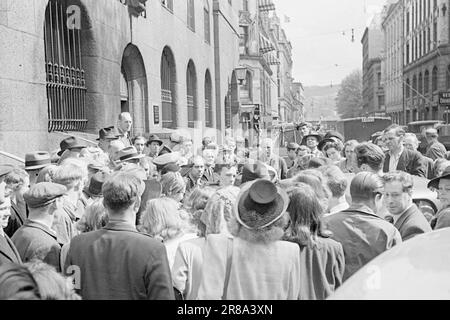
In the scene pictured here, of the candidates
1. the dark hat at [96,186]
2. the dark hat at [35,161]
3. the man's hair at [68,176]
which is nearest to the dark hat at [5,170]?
the man's hair at [68,176]

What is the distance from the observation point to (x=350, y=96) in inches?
6265

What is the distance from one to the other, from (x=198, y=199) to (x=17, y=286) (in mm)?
2518

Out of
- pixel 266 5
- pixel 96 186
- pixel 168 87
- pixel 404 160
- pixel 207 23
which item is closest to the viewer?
pixel 96 186

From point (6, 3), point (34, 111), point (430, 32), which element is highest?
point (430, 32)

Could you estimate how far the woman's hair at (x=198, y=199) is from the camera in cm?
458

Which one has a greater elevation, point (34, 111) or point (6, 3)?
point (6, 3)

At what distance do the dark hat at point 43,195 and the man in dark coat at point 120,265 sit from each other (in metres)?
0.82

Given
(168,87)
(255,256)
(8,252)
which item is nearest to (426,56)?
(168,87)

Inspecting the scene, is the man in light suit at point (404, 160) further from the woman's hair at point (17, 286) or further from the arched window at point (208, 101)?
the arched window at point (208, 101)

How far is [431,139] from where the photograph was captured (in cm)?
1044

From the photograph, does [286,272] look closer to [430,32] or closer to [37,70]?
[37,70]

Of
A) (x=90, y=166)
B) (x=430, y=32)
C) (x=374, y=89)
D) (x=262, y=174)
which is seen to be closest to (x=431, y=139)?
(x=262, y=174)

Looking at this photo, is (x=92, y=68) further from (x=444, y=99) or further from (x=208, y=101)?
(x=444, y=99)

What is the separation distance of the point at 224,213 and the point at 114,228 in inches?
30.6
